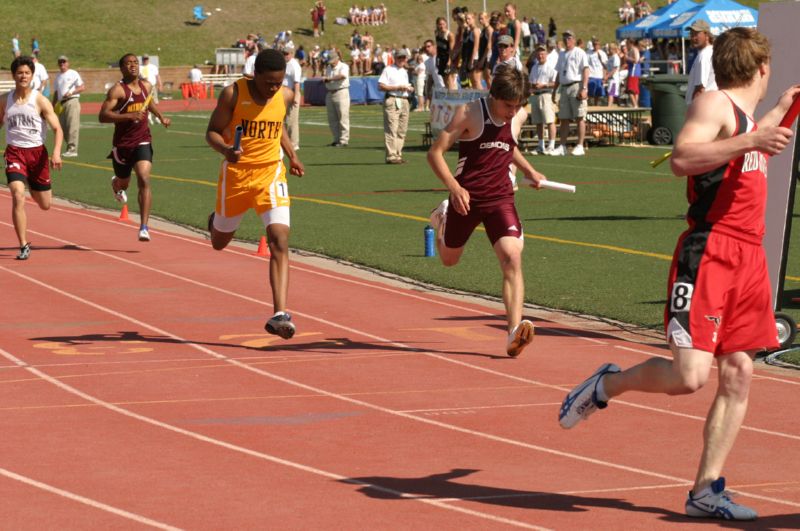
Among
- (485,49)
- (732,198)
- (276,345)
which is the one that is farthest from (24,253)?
(485,49)

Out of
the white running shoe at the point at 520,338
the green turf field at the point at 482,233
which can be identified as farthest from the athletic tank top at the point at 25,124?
the white running shoe at the point at 520,338

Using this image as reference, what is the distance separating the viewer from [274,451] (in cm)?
790

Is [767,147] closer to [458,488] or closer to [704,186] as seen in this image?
[704,186]

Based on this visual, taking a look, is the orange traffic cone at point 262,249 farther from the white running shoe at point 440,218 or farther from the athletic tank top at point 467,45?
the athletic tank top at point 467,45

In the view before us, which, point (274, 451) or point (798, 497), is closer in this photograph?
point (798, 497)

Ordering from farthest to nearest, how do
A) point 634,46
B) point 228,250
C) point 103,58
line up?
point 103,58
point 634,46
point 228,250

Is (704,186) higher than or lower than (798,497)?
higher

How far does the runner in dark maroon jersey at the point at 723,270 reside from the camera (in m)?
6.21

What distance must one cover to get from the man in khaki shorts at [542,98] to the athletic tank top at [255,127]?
58.2ft

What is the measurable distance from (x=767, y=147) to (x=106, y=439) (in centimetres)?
393

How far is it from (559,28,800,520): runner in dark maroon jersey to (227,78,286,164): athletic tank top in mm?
5719

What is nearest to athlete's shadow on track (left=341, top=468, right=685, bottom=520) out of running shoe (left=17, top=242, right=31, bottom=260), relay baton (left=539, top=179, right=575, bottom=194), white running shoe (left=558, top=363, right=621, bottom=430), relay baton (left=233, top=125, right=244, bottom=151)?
white running shoe (left=558, top=363, right=621, bottom=430)

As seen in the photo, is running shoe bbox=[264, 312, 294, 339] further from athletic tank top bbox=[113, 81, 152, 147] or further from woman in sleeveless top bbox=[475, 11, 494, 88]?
woman in sleeveless top bbox=[475, 11, 494, 88]

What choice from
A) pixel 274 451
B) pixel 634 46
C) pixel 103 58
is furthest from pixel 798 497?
pixel 103 58
